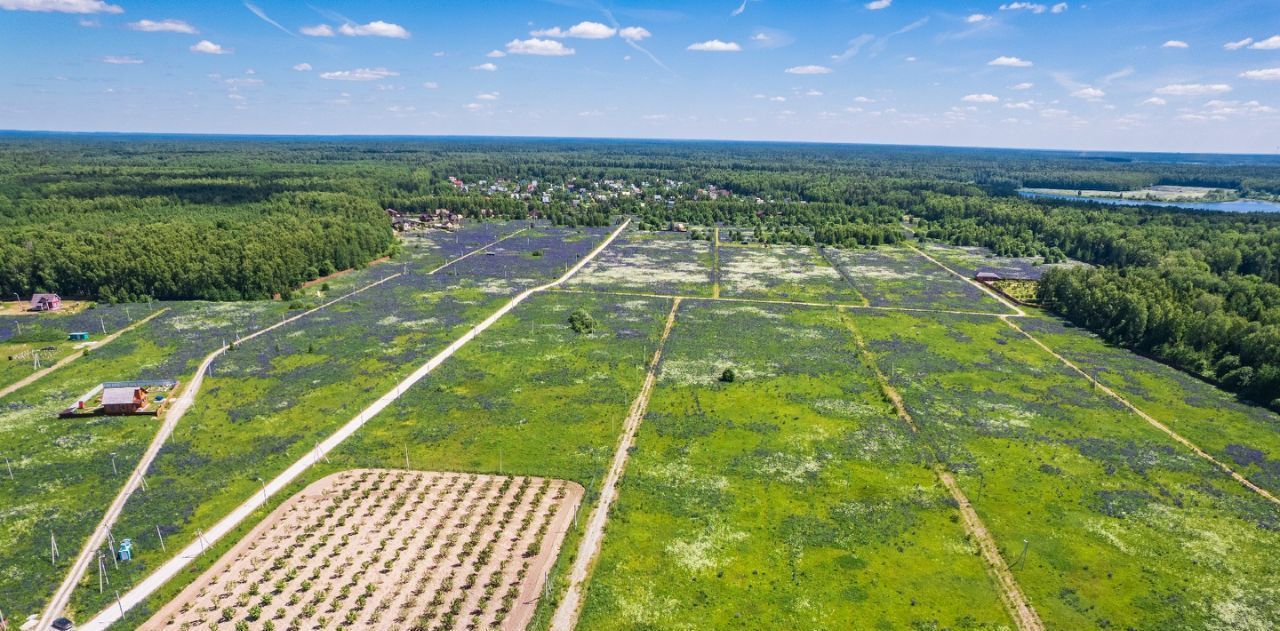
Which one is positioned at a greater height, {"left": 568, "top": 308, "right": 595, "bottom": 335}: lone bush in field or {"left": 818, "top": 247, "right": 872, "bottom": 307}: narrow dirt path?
{"left": 818, "top": 247, "right": 872, "bottom": 307}: narrow dirt path

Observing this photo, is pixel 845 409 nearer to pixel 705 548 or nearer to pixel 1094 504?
pixel 1094 504

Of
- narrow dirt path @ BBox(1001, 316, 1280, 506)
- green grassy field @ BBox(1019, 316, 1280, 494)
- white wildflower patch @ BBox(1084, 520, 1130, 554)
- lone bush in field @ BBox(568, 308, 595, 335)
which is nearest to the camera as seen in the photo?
white wildflower patch @ BBox(1084, 520, 1130, 554)

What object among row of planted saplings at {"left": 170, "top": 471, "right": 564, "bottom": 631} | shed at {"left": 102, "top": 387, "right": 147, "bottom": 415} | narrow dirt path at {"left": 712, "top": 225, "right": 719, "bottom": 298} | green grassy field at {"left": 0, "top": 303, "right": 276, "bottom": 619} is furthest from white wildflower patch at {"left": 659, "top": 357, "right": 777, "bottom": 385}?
shed at {"left": 102, "top": 387, "right": 147, "bottom": 415}

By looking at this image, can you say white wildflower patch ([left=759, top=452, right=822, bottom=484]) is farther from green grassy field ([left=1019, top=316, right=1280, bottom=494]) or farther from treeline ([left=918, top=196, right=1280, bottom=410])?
treeline ([left=918, top=196, right=1280, bottom=410])

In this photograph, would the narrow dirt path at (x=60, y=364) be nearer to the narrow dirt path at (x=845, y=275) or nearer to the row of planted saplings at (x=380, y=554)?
the row of planted saplings at (x=380, y=554)

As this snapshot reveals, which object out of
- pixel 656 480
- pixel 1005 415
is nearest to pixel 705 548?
pixel 656 480

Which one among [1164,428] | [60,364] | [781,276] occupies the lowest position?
[1164,428]
